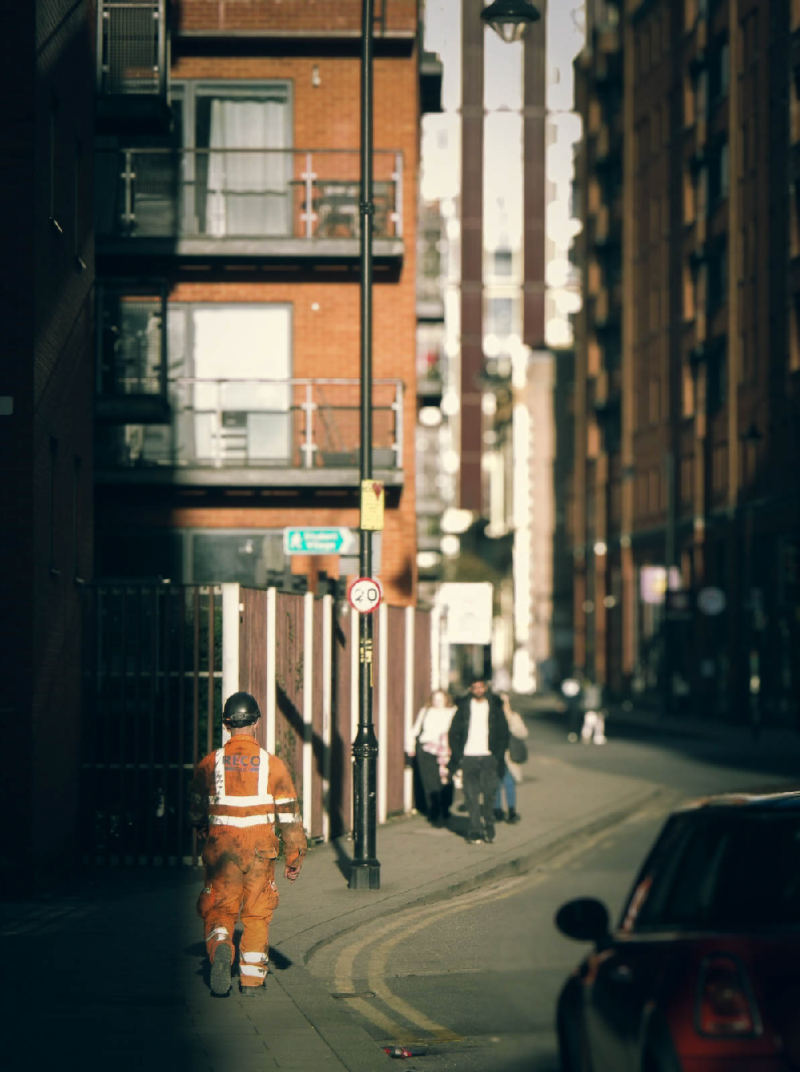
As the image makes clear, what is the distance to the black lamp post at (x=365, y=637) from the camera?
14539 mm

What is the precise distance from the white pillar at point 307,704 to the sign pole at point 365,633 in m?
2.60

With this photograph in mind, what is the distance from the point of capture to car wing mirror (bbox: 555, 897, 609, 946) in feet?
15.8

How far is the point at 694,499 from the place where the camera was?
61.1m

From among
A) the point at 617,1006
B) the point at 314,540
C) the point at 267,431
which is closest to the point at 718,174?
the point at 267,431

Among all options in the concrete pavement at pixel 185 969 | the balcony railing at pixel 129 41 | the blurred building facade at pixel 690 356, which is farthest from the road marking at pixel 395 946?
the blurred building facade at pixel 690 356

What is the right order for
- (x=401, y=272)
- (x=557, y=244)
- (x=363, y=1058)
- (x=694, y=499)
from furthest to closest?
(x=557, y=244)
(x=694, y=499)
(x=401, y=272)
(x=363, y=1058)

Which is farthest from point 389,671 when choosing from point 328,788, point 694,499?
point 694,499

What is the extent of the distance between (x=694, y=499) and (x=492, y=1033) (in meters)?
57.0

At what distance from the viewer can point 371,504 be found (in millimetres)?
→ 15016

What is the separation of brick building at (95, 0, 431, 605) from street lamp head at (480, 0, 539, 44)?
11527 millimetres

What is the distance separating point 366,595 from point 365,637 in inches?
15.2

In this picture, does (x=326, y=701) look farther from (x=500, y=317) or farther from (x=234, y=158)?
(x=500, y=317)

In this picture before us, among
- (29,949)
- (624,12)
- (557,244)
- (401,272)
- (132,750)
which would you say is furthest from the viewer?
(557,244)

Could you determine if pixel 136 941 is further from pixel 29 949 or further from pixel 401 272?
pixel 401 272
